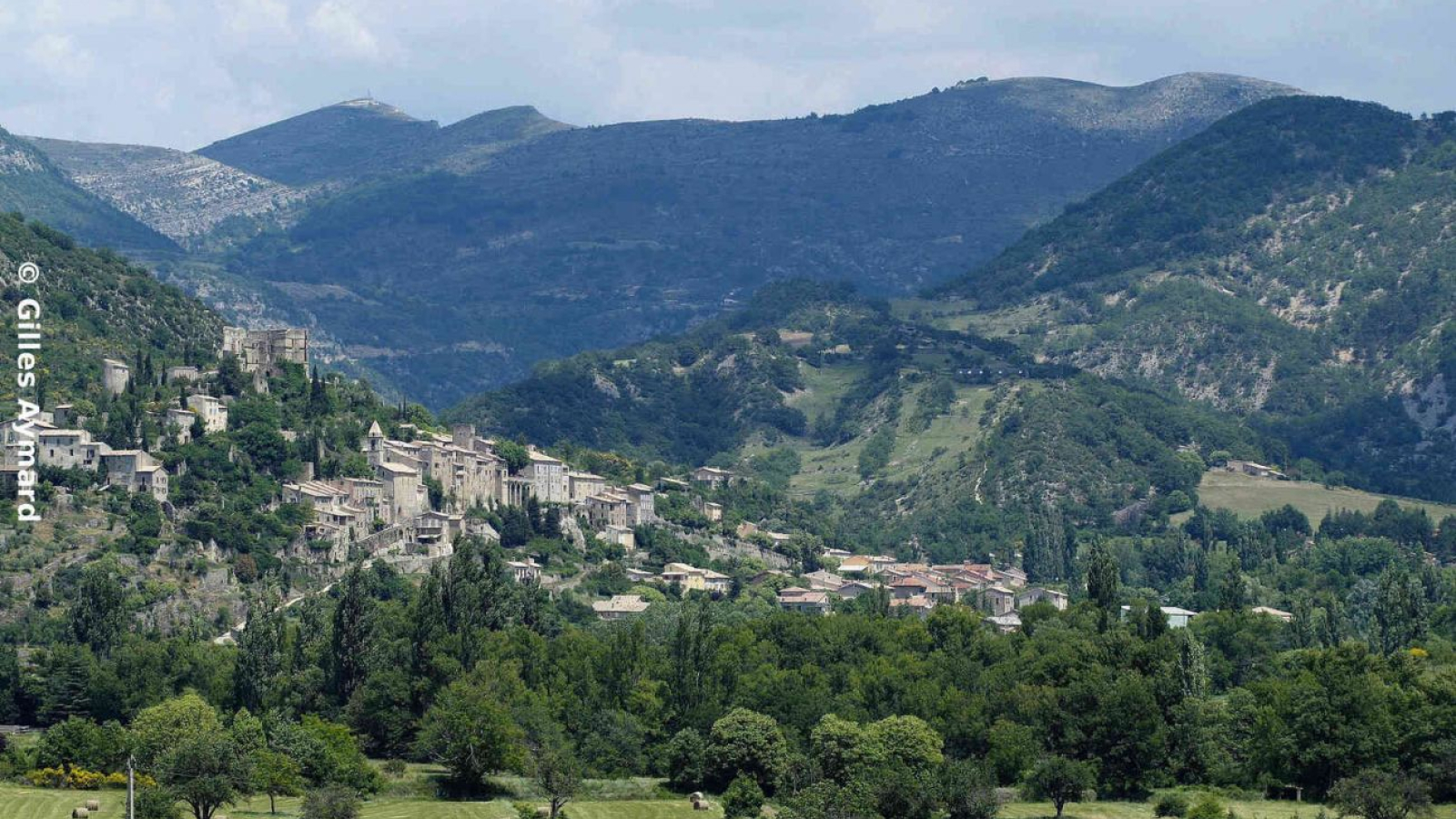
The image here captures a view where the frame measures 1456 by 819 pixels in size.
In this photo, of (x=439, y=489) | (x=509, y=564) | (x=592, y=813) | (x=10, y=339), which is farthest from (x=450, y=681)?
(x=10, y=339)

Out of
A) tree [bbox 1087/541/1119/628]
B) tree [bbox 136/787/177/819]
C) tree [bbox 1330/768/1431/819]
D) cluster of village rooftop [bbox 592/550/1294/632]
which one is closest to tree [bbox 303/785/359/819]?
tree [bbox 136/787/177/819]

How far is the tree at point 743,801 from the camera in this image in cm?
10862

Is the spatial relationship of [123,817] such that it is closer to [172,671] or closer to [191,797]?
[191,797]

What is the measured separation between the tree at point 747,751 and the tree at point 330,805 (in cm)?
1950

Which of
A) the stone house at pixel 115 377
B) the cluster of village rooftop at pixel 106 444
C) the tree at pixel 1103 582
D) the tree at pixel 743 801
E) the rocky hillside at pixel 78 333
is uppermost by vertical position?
the rocky hillside at pixel 78 333

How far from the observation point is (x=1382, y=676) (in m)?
125

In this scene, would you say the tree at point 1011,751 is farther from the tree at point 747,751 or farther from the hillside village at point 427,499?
the hillside village at point 427,499

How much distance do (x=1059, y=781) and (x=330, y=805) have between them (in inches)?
1239

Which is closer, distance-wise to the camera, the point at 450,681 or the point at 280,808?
the point at 280,808

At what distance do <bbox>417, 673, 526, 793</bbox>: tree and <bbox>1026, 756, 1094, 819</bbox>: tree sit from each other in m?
22.3

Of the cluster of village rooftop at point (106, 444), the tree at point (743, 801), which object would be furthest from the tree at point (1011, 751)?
the cluster of village rooftop at point (106, 444)

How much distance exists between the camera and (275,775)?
11019cm

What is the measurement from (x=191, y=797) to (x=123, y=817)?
8.67ft

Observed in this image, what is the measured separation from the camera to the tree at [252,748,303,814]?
10912 cm
